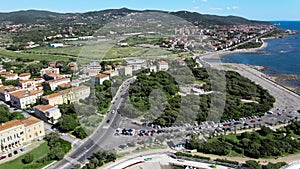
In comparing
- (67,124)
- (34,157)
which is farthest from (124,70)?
(34,157)

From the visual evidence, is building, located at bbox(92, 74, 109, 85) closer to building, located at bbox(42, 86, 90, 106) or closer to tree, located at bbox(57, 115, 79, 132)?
building, located at bbox(42, 86, 90, 106)

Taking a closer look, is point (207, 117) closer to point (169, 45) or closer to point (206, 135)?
point (206, 135)

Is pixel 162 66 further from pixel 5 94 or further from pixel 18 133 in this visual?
pixel 18 133

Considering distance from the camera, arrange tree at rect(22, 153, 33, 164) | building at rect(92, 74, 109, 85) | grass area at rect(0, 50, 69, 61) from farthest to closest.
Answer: grass area at rect(0, 50, 69, 61) < building at rect(92, 74, 109, 85) < tree at rect(22, 153, 33, 164)

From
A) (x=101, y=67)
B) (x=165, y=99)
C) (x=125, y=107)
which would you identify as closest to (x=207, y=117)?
(x=165, y=99)

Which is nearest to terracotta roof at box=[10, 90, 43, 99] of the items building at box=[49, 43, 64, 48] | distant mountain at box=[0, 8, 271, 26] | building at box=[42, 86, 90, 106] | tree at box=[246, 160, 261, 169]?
building at box=[42, 86, 90, 106]
